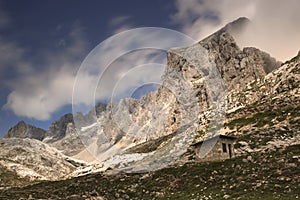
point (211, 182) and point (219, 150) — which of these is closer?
point (211, 182)

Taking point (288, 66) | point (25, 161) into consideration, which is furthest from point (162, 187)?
point (25, 161)

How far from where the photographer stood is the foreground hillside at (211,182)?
121ft

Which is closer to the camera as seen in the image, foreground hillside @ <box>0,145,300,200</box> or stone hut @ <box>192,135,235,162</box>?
foreground hillside @ <box>0,145,300,200</box>

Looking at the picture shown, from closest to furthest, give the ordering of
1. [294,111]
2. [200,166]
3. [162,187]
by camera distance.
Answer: [162,187]
[200,166]
[294,111]

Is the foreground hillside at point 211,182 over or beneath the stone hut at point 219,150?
beneath

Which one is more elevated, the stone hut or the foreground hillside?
the stone hut

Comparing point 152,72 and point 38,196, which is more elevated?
point 152,72

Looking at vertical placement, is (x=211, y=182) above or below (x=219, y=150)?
below

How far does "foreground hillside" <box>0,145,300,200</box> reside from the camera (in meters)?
36.9

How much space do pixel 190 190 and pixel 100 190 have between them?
16.9 meters

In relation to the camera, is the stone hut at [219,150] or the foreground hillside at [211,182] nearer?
the foreground hillside at [211,182]

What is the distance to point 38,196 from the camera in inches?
2313

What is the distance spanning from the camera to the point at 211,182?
44531 mm

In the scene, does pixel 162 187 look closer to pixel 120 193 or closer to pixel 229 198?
pixel 120 193
